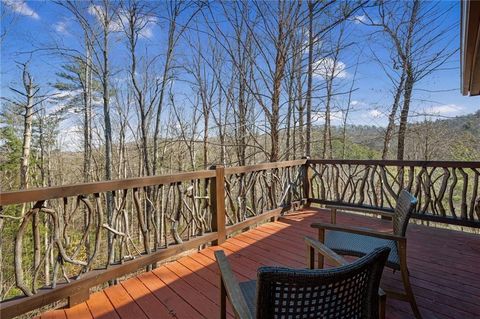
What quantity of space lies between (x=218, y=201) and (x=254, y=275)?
94 cm

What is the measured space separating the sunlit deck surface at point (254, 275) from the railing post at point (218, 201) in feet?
0.66

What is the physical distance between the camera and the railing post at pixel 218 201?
9.94 ft

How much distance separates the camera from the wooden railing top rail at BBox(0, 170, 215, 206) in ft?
5.49

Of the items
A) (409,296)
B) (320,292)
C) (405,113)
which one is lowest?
(409,296)

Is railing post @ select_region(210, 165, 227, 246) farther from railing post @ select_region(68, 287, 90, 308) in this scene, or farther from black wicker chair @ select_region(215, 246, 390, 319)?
Answer: black wicker chair @ select_region(215, 246, 390, 319)

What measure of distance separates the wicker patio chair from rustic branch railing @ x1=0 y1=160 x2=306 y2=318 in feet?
4.61

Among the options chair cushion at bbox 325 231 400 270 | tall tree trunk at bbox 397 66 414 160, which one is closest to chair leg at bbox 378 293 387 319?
chair cushion at bbox 325 231 400 270

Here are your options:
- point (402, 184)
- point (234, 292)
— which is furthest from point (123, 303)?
point (402, 184)

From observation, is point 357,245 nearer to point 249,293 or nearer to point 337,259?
point 337,259

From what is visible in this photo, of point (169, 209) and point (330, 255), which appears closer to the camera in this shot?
point (330, 255)

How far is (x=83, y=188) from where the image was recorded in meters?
2.00

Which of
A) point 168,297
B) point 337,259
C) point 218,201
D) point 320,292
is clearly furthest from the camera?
point 218,201

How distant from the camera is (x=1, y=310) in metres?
1.64

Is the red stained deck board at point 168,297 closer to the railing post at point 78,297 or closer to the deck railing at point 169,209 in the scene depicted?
the deck railing at point 169,209
